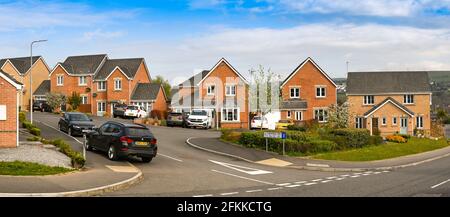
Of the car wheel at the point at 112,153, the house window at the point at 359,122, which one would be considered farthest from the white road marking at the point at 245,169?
the house window at the point at 359,122

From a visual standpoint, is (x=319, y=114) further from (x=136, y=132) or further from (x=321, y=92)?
(x=136, y=132)

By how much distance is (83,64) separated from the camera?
69.3 m

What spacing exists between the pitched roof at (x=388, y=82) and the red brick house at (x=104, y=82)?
2408cm

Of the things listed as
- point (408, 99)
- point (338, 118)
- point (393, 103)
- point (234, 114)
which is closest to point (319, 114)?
→ point (393, 103)

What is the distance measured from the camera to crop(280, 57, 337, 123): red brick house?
6019 centimetres

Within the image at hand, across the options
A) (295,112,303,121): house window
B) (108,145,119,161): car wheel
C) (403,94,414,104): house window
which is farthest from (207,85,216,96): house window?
(108,145,119,161): car wheel

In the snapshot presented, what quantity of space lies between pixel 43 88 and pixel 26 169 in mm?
59674

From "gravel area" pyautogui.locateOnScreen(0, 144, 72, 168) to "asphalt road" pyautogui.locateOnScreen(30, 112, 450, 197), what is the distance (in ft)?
4.92

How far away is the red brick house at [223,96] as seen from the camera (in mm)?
56688
